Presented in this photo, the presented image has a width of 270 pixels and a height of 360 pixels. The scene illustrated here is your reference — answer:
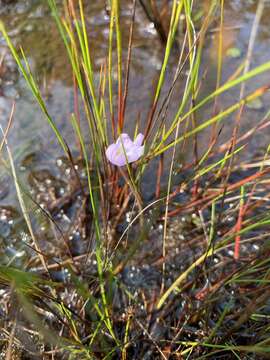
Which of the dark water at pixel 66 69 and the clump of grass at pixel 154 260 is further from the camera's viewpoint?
the dark water at pixel 66 69

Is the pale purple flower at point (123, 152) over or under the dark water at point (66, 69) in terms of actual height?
over

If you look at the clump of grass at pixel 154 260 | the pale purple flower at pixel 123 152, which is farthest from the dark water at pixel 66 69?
the pale purple flower at pixel 123 152

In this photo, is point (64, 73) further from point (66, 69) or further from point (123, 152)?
point (123, 152)

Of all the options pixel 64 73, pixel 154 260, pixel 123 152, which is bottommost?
pixel 154 260

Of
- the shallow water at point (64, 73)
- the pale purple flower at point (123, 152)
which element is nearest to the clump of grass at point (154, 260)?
the pale purple flower at point (123, 152)

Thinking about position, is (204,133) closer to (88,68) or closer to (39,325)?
(88,68)

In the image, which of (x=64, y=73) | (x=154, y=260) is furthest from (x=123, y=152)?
(x=64, y=73)

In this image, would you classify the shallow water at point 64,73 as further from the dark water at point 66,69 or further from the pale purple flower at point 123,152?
the pale purple flower at point 123,152
